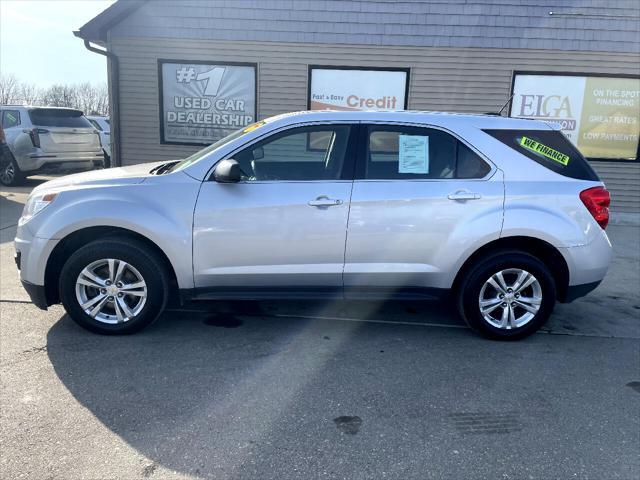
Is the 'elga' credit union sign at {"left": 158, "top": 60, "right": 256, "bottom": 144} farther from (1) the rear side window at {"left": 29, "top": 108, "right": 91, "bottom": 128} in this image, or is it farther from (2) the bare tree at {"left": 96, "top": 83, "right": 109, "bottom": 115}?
(2) the bare tree at {"left": 96, "top": 83, "right": 109, "bottom": 115}

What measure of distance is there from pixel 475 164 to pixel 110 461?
309 centimetres

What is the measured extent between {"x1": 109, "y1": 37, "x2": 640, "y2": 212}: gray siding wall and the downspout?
4.1 inches

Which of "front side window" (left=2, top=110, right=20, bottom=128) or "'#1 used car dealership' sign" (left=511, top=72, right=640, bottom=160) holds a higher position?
"'#1 used car dealership' sign" (left=511, top=72, right=640, bottom=160)

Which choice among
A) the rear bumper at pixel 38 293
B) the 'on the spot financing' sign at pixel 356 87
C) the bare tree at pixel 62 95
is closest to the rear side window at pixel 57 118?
the 'on the spot financing' sign at pixel 356 87

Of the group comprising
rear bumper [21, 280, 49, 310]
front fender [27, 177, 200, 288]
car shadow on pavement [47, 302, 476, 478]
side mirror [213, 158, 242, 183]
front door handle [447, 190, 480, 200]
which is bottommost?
car shadow on pavement [47, 302, 476, 478]

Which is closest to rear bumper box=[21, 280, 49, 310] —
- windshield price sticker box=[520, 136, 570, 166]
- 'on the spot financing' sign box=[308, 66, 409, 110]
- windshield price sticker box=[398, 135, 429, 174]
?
windshield price sticker box=[398, 135, 429, 174]

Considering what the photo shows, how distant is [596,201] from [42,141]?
447 inches

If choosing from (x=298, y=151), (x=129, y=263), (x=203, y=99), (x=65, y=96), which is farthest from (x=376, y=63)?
(x=65, y=96)

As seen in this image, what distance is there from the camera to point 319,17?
9023mm

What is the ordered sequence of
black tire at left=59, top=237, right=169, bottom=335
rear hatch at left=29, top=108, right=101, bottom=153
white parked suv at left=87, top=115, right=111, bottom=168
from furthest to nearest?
white parked suv at left=87, top=115, right=111, bottom=168
rear hatch at left=29, top=108, right=101, bottom=153
black tire at left=59, top=237, right=169, bottom=335

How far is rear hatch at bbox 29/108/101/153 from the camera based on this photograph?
458 inches

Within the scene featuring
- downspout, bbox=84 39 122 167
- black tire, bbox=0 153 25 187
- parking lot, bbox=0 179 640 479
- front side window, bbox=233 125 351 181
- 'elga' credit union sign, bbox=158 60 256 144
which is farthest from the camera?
black tire, bbox=0 153 25 187

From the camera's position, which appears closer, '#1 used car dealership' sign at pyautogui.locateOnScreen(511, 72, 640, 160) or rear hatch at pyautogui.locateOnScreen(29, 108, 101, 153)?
'#1 used car dealership' sign at pyautogui.locateOnScreen(511, 72, 640, 160)

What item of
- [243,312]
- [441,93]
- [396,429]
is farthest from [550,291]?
[441,93]
